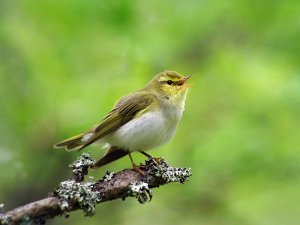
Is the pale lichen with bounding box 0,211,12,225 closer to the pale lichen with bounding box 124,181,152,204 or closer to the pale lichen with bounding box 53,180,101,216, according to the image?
the pale lichen with bounding box 53,180,101,216

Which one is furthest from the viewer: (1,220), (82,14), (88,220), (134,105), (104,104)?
(88,220)

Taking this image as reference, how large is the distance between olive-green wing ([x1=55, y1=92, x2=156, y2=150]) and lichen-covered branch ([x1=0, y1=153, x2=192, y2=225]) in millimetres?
1289

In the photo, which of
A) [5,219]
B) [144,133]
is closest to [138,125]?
[144,133]

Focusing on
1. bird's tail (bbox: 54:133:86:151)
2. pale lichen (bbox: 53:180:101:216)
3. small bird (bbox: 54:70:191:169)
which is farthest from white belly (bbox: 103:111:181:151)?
pale lichen (bbox: 53:180:101:216)

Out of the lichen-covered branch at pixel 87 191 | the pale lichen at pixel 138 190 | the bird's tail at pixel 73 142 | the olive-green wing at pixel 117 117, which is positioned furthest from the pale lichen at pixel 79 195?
the bird's tail at pixel 73 142

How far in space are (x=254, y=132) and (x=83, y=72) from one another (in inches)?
79.7

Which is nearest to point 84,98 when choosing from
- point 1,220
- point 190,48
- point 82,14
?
point 82,14

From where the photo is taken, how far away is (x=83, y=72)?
662 centimetres

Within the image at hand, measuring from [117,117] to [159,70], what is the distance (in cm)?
179

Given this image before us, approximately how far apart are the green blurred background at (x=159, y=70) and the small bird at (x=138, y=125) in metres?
1.00

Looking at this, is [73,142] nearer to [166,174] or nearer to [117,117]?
[117,117]

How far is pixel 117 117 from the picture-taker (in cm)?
506

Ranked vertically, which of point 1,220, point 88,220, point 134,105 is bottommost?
point 1,220

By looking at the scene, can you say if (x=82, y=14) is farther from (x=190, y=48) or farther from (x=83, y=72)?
(x=190, y=48)
